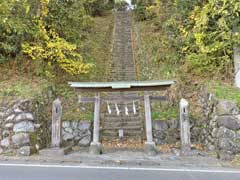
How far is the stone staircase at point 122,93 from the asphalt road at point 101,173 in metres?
3.63

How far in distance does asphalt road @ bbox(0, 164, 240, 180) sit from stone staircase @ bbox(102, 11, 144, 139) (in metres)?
3.63

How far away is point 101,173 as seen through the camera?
279 inches

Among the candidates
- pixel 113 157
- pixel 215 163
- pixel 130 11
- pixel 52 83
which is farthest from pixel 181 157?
pixel 130 11

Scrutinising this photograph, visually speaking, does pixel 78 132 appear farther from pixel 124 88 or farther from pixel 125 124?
pixel 124 88

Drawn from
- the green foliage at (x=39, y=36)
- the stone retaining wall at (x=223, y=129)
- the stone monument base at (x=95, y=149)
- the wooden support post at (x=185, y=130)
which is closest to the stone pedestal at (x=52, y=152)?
the stone monument base at (x=95, y=149)

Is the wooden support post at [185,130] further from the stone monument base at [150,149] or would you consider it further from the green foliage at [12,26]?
the green foliage at [12,26]

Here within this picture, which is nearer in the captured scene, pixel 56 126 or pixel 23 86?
pixel 56 126

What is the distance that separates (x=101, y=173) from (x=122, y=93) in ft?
15.3

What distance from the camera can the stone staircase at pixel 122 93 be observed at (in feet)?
37.3

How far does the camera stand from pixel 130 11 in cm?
2617

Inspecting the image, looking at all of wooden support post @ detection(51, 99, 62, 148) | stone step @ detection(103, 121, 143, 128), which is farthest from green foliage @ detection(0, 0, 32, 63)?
stone step @ detection(103, 121, 143, 128)

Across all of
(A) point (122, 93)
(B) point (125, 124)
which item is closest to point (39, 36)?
(A) point (122, 93)

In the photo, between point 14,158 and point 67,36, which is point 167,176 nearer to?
point 14,158

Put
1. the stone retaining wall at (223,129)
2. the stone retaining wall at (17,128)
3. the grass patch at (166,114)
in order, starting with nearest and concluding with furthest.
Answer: the stone retaining wall at (223,129), the stone retaining wall at (17,128), the grass patch at (166,114)
